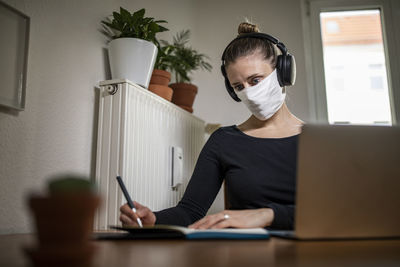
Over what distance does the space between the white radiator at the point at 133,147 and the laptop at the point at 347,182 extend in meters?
0.90

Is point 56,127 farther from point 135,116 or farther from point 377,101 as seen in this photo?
point 377,101

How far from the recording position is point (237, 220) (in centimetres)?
76

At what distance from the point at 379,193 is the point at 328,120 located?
2067mm

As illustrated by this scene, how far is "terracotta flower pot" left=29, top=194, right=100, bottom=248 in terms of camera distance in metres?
0.22

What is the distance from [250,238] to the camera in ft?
1.59

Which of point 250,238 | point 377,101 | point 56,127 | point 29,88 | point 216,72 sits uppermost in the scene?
point 216,72

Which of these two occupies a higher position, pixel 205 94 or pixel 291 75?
pixel 205 94

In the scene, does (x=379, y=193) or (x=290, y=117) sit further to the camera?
(x=290, y=117)

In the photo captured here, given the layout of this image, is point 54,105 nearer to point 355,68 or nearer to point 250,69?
point 250,69

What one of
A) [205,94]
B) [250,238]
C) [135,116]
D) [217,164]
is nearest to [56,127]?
Answer: [135,116]

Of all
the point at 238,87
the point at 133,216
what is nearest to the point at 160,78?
the point at 238,87

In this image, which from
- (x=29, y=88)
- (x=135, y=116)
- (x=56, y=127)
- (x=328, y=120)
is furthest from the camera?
(x=328, y=120)

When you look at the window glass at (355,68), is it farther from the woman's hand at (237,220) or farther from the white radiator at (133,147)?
the woman's hand at (237,220)

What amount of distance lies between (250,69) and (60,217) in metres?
1.04
